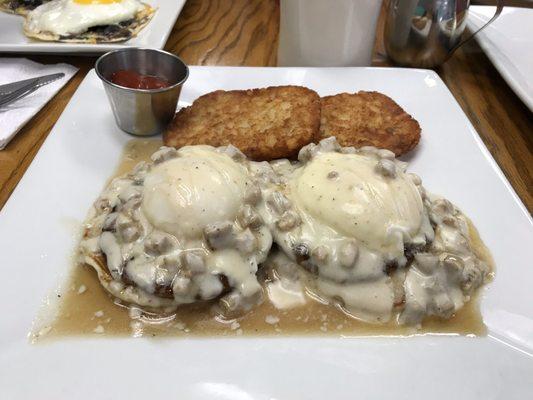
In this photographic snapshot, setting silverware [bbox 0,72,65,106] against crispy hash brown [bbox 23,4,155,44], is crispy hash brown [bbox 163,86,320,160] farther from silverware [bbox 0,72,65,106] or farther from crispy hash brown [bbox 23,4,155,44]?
crispy hash brown [bbox 23,4,155,44]

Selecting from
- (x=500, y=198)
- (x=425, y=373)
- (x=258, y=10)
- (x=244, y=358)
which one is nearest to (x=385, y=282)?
(x=425, y=373)

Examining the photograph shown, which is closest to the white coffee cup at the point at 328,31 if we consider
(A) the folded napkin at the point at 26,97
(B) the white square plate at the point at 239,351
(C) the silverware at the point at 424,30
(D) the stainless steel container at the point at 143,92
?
(C) the silverware at the point at 424,30

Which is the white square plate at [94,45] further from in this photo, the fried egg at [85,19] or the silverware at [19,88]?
the silverware at [19,88]

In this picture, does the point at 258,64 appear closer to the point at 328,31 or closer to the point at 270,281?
the point at 328,31

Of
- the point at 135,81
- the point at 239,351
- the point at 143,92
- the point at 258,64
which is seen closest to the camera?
the point at 239,351

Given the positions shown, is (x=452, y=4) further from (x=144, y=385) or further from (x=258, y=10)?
(x=144, y=385)

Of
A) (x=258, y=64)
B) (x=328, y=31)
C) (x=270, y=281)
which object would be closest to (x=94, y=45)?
(x=258, y=64)
